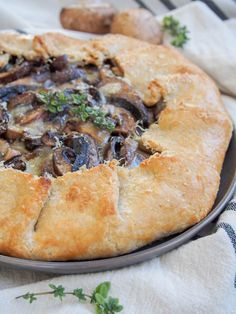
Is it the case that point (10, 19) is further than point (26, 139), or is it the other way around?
point (10, 19)

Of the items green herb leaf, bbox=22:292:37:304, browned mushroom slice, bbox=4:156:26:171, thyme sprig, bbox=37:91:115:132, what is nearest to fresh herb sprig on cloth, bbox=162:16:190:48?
thyme sprig, bbox=37:91:115:132

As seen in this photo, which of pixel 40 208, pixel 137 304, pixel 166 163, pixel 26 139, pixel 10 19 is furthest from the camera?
pixel 10 19

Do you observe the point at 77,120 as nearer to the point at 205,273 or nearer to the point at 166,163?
the point at 166,163

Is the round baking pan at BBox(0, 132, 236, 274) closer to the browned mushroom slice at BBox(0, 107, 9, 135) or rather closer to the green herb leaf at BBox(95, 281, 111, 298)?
the green herb leaf at BBox(95, 281, 111, 298)

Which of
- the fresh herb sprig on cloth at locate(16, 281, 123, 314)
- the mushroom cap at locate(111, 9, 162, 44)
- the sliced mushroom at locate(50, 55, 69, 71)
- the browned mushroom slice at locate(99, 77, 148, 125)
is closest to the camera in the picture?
the fresh herb sprig on cloth at locate(16, 281, 123, 314)

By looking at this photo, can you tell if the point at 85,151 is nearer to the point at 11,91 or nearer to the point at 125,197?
the point at 125,197

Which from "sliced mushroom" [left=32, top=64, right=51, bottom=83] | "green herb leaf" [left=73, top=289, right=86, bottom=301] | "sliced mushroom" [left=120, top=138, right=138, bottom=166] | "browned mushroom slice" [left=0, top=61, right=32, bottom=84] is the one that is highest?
"sliced mushroom" [left=120, top=138, right=138, bottom=166]

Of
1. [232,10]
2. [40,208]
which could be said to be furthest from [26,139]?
[232,10]
